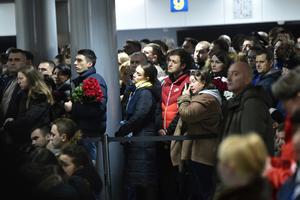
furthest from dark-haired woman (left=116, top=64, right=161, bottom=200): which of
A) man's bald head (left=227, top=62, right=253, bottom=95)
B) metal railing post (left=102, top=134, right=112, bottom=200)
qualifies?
man's bald head (left=227, top=62, right=253, bottom=95)

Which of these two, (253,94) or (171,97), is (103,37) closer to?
(171,97)

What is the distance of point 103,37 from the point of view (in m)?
12.5

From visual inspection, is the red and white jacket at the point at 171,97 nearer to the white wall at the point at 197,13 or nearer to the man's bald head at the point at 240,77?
the man's bald head at the point at 240,77

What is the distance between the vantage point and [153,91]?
452 inches

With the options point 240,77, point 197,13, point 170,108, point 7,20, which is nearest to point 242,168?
point 240,77

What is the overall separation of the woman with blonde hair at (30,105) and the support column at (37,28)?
3.76 metres

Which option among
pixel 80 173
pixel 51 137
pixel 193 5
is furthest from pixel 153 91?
pixel 193 5

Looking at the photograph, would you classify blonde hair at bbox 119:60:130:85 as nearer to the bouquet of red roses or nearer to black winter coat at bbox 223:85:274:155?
the bouquet of red roses

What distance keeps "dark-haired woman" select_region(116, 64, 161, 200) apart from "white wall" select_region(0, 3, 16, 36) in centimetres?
1152

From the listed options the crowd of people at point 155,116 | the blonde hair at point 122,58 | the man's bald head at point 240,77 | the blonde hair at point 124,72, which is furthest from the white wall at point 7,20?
the man's bald head at point 240,77

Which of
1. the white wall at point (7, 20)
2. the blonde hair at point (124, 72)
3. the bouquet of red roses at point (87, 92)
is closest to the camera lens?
the bouquet of red roses at point (87, 92)

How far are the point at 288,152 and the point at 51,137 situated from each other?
4330 mm

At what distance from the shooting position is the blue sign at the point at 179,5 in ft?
70.4

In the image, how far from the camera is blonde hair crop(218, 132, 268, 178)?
5.77 meters
